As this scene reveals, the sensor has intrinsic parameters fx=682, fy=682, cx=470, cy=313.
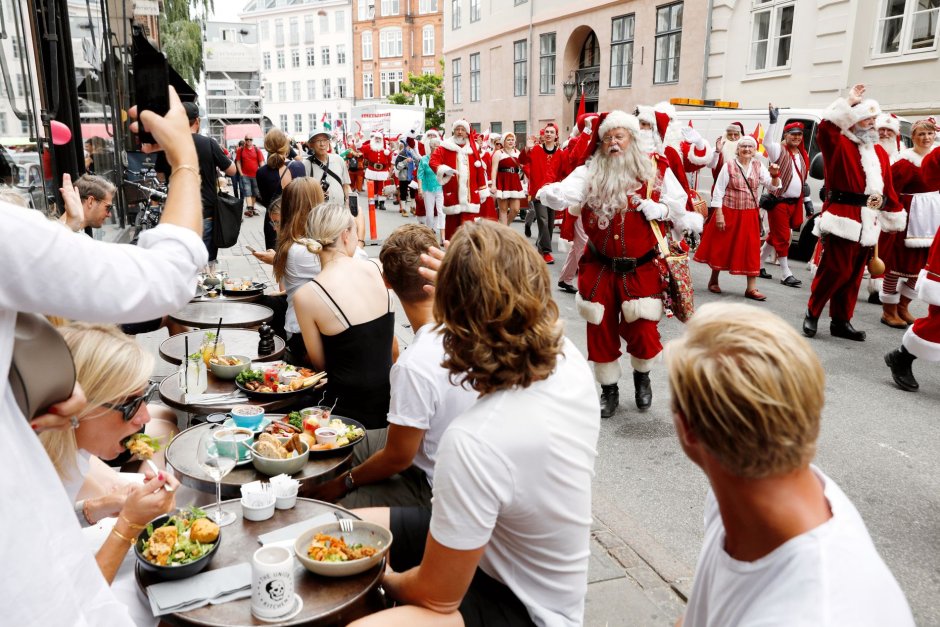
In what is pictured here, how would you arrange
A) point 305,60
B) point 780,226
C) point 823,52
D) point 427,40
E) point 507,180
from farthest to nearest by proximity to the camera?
1. point 305,60
2. point 427,40
3. point 823,52
4. point 507,180
5. point 780,226

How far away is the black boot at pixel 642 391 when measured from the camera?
16.5 feet

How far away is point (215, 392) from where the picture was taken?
130 inches

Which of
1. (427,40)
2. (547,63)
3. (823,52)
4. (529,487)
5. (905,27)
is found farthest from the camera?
(427,40)

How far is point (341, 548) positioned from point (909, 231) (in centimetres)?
763

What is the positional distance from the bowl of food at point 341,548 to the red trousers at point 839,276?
601 centimetres

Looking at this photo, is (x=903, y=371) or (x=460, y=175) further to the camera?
(x=460, y=175)

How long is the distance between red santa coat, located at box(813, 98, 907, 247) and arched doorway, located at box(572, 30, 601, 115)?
17.9m

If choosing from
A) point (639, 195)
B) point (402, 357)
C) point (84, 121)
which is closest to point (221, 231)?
point (84, 121)

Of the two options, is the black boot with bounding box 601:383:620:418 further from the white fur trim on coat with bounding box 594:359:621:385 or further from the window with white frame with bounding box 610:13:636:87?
the window with white frame with bounding box 610:13:636:87

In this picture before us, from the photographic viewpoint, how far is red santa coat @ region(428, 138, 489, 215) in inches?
446

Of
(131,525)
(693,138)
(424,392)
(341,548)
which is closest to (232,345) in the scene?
(424,392)

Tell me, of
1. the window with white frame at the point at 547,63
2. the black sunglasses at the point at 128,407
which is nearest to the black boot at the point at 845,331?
the black sunglasses at the point at 128,407

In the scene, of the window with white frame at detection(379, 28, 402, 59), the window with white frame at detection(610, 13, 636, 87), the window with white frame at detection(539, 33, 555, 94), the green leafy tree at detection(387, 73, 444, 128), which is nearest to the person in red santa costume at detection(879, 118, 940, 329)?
the window with white frame at detection(610, 13, 636, 87)

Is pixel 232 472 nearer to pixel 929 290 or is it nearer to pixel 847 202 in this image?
pixel 929 290
